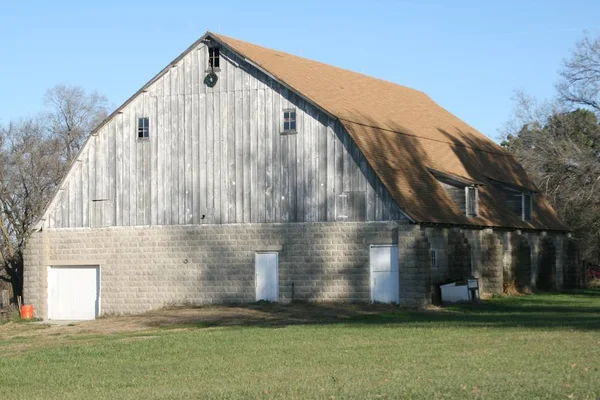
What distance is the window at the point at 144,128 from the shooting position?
44.9m

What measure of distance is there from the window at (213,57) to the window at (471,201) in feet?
37.9

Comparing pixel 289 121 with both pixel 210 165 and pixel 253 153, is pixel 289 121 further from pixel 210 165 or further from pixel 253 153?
pixel 210 165

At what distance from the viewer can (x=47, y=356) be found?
27.8 meters

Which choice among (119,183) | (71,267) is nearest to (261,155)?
(119,183)

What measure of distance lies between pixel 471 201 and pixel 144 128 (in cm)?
1407

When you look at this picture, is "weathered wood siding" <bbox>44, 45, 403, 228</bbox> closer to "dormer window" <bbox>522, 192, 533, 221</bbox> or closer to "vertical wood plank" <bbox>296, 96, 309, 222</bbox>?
"vertical wood plank" <bbox>296, 96, 309, 222</bbox>

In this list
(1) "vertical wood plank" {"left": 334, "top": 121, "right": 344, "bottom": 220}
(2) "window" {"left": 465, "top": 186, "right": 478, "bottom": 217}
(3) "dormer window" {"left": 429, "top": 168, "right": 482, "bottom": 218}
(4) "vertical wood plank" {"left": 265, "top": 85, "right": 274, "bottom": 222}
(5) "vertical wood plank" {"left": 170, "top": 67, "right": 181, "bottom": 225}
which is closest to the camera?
(1) "vertical wood plank" {"left": 334, "top": 121, "right": 344, "bottom": 220}

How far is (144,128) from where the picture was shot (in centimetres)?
4500

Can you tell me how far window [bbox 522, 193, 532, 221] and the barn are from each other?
12.2 feet

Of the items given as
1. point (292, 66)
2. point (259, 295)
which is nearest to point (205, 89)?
point (292, 66)

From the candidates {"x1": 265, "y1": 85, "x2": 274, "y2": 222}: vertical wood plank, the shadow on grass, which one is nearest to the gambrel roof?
{"x1": 265, "y1": 85, "x2": 274, "y2": 222}: vertical wood plank

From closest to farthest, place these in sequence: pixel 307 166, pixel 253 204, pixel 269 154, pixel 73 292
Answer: pixel 307 166, pixel 269 154, pixel 253 204, pixel 73 292

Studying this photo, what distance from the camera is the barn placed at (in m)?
41.1

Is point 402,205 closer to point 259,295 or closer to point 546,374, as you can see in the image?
point 259,295
